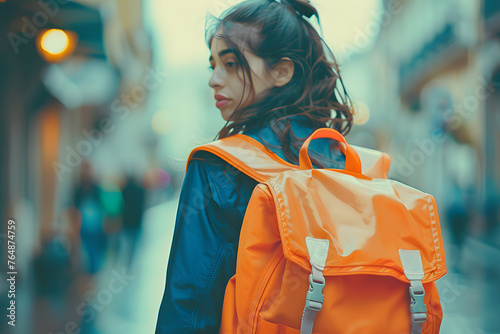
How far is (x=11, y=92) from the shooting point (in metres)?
5.36

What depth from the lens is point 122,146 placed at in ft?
51.1

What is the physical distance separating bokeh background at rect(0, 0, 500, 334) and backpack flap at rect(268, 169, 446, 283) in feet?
2.24

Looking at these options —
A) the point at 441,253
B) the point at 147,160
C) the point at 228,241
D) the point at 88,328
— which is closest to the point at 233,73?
the point at 228,241

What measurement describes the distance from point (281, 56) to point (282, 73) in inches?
2.0

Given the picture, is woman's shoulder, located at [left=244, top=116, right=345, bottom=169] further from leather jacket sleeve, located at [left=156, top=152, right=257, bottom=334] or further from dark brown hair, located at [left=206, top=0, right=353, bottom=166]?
leather jacket sleeve, located at [left=156, top=152, right=257, bottom=334]

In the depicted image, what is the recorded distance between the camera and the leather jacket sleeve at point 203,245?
104 centimetres

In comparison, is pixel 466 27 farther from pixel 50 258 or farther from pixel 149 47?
pixel 149 47

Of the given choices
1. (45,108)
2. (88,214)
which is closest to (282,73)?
(88,214)

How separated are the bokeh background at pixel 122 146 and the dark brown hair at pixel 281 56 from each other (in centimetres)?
19

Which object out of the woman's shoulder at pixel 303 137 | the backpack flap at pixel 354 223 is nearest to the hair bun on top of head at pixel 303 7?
the woman's shoulder at pixel 303 137

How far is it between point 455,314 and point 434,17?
10.2 m

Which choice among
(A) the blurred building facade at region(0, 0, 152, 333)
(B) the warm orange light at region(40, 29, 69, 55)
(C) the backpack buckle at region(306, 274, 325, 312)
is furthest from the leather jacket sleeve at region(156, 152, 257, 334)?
(B) the warm orange light at region(40, 29, 69, 55)

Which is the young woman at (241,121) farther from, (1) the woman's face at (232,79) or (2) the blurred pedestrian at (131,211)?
(2) the blurred pedestrian at (131,211)

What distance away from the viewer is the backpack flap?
951 mm
